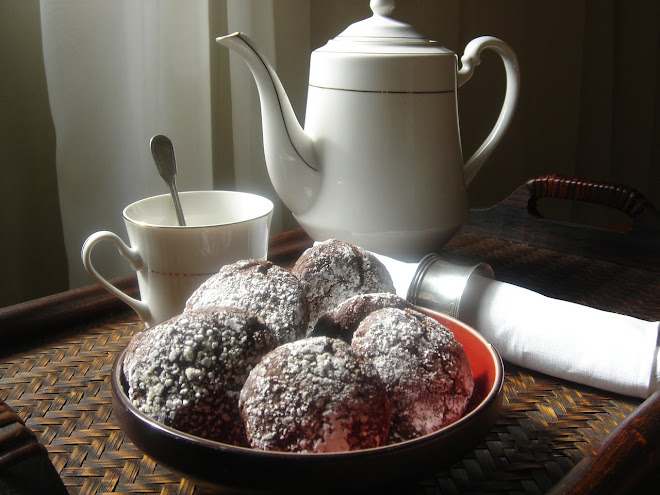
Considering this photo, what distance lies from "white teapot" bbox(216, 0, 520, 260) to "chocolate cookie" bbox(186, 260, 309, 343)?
10.1 inches

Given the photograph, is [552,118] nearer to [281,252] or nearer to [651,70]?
[651,70]

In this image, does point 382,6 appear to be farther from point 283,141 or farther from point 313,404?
point 313,404

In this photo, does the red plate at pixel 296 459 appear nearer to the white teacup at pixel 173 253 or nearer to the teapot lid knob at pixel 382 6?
the white teacup at pixel 173 253

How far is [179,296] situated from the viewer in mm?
613

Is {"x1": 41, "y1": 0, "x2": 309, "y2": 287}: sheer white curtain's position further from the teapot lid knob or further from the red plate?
the red plate

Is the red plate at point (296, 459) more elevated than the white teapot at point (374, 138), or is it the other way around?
the white teapot at point (374, 138)

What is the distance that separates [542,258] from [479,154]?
0.15 m

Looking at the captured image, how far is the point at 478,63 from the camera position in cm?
76

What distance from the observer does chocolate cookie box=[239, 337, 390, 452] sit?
1.10ft

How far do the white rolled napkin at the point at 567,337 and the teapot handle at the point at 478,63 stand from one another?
229 mm

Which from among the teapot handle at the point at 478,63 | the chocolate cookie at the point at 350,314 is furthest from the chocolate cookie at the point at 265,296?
the teapot handle at the point at 478,63

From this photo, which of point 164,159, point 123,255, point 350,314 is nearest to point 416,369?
point 350,314

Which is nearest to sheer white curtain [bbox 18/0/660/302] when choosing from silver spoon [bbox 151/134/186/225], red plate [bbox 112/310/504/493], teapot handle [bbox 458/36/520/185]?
silver spoon [bbox 151/134/186/225]

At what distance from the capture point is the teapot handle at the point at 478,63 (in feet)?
2.50
